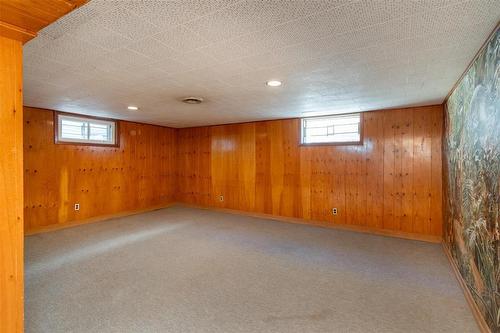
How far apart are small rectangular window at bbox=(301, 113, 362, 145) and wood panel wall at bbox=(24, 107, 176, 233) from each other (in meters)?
3.71

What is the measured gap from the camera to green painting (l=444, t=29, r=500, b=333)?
1.75 metres

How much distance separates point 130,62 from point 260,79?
4.24 feet

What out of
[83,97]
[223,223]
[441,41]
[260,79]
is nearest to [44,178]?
[83,97]

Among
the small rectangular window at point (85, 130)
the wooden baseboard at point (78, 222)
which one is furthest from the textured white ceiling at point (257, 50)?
the wooden baseboard at point (78, 222)

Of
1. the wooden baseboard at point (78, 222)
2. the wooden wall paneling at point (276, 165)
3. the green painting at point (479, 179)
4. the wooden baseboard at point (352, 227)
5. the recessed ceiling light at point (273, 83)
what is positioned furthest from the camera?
the wooden wall paneling at point (276, 165)

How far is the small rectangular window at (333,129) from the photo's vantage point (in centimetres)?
476

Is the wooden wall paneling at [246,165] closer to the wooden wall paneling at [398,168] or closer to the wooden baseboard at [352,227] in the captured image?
the wooden baseboard at [352,227]

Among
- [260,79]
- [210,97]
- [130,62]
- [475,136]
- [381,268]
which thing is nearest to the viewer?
[475,136]

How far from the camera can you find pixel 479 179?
2092 millimetres

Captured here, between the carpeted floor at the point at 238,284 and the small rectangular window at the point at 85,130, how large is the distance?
5.85 feet

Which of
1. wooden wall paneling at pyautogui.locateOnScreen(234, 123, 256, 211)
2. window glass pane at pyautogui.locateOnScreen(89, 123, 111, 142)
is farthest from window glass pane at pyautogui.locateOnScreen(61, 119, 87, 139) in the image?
wooden wall paneling at pyautogui.locateOnScreen(234, 123, 256, 211)

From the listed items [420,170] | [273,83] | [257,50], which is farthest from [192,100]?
[420,170]

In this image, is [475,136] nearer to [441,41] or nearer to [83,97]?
[441,41]

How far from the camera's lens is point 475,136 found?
222 centimetres
